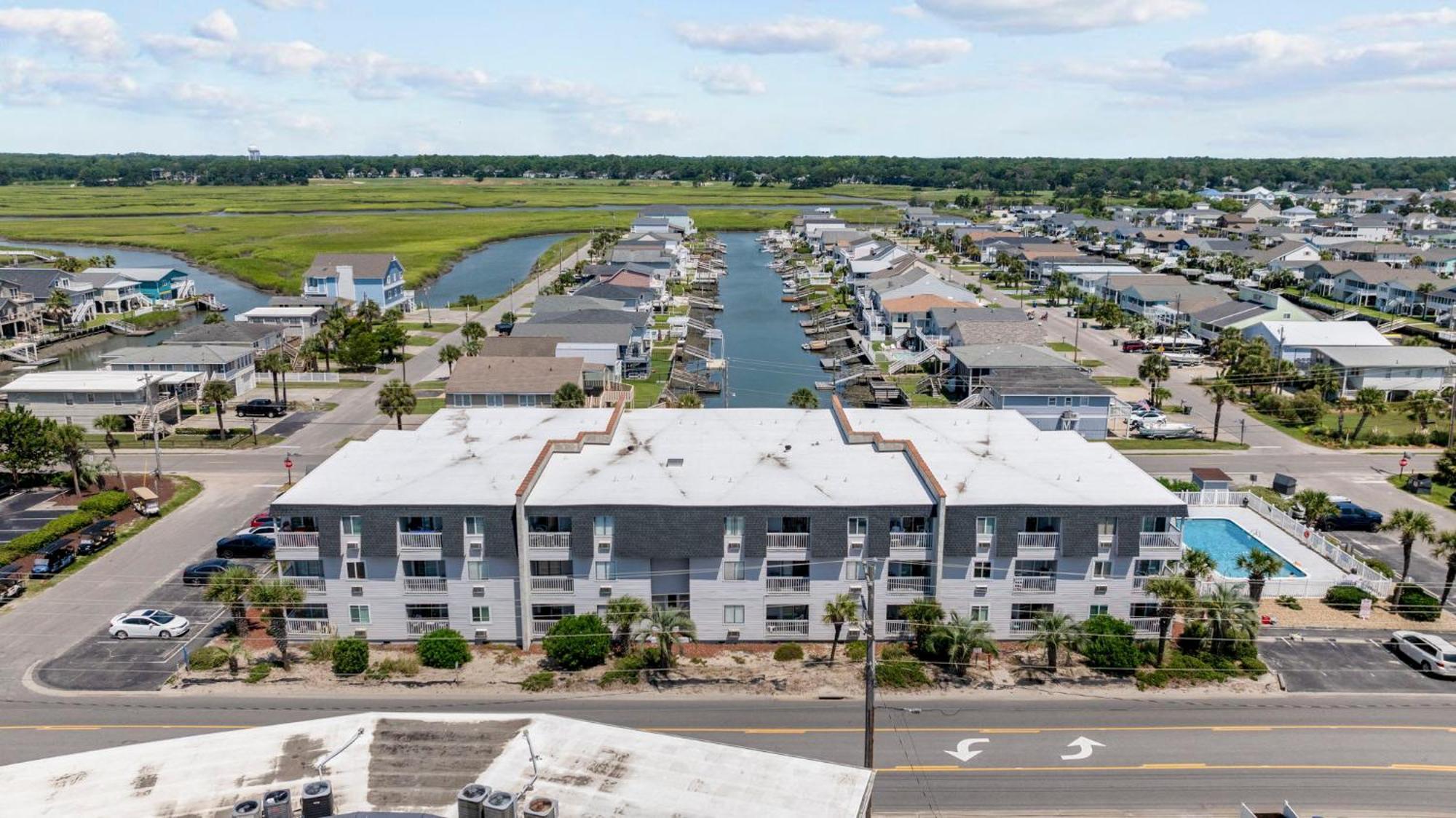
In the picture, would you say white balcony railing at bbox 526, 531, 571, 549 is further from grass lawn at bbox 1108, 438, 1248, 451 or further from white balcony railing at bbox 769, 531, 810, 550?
grass lawn at bbox 1108, 438, 1248, 451

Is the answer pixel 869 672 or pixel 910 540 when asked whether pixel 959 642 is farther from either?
pixel 869 672

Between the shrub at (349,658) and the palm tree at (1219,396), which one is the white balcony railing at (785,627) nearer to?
the shrub at (349,658)

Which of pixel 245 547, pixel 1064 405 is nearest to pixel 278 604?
pixel 245 547

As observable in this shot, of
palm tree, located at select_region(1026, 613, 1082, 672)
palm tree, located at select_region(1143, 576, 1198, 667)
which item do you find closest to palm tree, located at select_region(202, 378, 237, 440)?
palm tree, located at select_region(1026, 613, 1082, 672)

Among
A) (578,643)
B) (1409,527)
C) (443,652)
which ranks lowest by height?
(443,652)

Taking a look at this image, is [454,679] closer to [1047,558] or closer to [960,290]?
[1047,558]

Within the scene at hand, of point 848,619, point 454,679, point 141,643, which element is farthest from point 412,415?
point 848,619
